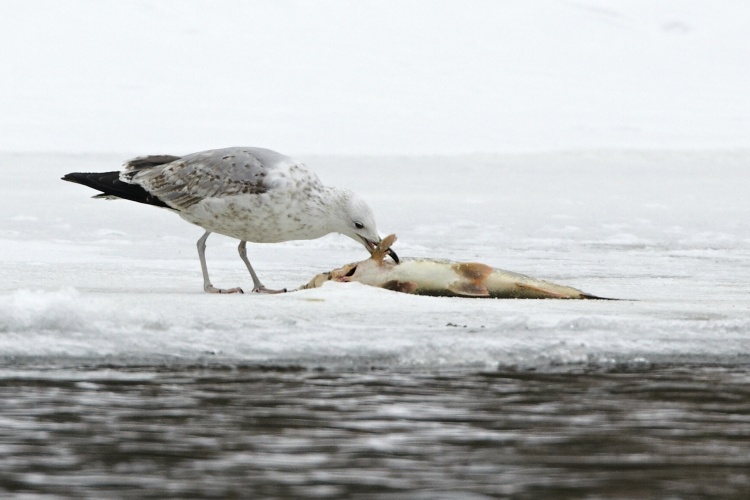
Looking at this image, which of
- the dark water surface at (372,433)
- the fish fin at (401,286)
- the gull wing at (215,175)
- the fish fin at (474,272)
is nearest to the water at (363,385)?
the dark water surface at (372,433)

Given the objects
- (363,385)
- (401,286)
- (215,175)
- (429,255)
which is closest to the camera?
(363,385)

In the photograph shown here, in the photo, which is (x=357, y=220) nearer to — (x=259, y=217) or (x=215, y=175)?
(x=259, y=217)

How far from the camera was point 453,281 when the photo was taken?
7.23 m

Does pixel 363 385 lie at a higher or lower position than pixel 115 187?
lower

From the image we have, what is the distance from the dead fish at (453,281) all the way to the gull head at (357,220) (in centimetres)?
17

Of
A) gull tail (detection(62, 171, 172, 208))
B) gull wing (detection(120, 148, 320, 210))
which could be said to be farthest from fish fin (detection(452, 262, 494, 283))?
gull tail (detection(62, 171, 172, 208))

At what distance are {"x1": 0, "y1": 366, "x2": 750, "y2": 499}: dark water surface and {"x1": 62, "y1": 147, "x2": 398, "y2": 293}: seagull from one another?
2214 millimetres

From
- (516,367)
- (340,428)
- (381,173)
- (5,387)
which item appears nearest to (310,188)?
(516,367)

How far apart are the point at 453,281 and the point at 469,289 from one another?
3.9 inches

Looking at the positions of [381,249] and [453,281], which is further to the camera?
[381,249]

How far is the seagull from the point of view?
736 centimetres

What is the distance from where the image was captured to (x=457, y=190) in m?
Result: 16.0

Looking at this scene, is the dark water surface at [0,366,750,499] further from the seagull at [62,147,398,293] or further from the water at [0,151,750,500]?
the seagull at [62,147,398,293]

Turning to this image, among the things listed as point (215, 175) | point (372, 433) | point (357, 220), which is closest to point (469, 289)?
point (357, 220)
